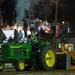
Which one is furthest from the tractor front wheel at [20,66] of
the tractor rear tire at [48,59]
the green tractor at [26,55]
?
the tractor rear tire at [48,59]

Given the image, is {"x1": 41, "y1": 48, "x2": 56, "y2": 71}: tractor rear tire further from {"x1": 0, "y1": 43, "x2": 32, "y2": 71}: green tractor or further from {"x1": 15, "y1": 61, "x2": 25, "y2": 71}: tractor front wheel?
{"x1": 15, "y1": 61, "x2": 25, "y2": 71}: tractor front wheel

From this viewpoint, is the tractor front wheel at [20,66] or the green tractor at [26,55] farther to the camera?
the green tractor at [26,55]

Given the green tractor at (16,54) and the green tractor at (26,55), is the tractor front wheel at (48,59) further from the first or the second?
the green tractor at (16,54)

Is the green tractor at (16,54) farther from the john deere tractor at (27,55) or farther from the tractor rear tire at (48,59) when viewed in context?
the tractor rear tire at (48,59)

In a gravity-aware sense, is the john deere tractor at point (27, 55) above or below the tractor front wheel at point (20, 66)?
above

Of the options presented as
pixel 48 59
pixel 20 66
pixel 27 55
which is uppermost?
pixel 27 55

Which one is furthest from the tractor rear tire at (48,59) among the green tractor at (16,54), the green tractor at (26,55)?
the green tractor at (16,54)

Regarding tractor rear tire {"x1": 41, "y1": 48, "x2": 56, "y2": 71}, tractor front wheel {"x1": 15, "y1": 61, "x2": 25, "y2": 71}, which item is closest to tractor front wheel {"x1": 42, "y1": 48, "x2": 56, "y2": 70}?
tractor rear tire {"x1": 41, "y1": 48, "x2": 56, "y2": 71}

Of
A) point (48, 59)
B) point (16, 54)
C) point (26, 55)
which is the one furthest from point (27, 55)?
point (48, 59)

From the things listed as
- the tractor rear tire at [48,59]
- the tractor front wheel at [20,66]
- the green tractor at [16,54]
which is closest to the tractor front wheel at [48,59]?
the tractor rear tire at [48,59]

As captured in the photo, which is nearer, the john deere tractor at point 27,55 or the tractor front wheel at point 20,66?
the tractor front wheel at point 20,66

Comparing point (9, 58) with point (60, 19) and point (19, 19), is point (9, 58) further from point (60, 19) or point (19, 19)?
point (60, 19)

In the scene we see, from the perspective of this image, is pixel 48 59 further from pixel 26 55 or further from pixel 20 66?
pixel 20 66

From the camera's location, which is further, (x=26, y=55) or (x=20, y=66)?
(x=26, y=55)
